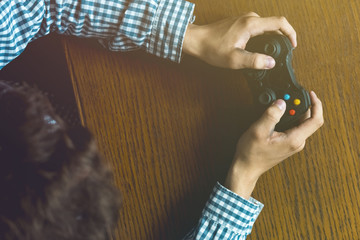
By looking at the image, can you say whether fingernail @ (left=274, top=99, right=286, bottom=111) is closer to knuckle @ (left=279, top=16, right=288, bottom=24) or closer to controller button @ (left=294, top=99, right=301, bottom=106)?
controller button @ (left=294, top=99, right=301, bottom=106)

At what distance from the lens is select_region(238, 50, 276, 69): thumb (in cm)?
67

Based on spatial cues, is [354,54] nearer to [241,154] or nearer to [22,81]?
[241,154]

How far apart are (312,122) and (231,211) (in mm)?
198

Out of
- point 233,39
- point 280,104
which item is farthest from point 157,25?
point 280,104

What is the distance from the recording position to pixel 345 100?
699 mm

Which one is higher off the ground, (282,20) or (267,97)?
(282,20)

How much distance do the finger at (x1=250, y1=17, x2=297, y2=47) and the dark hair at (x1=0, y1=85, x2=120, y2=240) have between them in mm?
336

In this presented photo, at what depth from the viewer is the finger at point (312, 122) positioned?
67 centimetres

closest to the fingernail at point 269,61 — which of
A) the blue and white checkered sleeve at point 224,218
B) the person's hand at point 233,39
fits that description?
the person's hand at point 233,39

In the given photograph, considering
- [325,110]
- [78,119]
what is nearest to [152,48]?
[78,119]

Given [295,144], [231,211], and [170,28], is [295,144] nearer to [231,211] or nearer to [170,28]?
→ [231,211]

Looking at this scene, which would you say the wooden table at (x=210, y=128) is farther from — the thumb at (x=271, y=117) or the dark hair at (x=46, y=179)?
the dark hair at (x=46, y=179)

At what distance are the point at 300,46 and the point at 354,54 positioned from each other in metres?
0.09

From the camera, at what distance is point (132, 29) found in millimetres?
721
